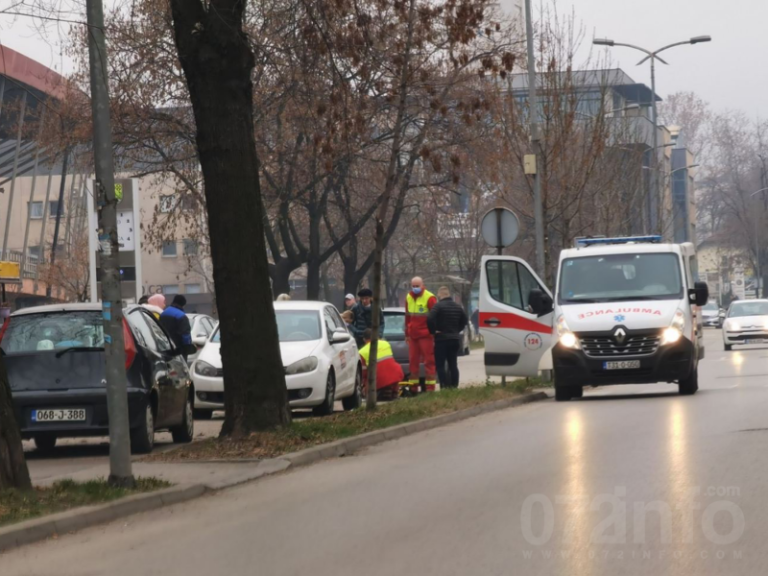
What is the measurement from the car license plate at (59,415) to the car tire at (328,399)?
16.9 ft

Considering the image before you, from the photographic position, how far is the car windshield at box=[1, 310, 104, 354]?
15383mm

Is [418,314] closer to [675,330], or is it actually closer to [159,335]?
[675,330]

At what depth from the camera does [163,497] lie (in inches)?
427

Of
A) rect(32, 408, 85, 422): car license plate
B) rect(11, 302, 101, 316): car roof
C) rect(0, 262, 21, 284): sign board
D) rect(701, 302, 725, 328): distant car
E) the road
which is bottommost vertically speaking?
the road

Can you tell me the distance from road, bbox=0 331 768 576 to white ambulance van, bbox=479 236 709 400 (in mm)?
5830

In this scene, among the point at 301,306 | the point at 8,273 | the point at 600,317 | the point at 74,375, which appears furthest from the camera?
the point at 8,273

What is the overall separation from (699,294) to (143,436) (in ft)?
30.6

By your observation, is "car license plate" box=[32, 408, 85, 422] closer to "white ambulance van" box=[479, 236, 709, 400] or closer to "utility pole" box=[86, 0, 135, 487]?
"utility pole" box=[86, 0, 135, 487]

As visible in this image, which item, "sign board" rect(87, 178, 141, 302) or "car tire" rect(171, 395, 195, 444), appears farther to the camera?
"car tire" rect(171, 395, 195, 444)

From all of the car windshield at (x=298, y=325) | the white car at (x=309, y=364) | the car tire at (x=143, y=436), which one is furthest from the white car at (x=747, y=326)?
the car tire at (x=143, y=436)

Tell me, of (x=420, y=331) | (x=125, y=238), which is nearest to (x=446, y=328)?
(x=420, y=331)

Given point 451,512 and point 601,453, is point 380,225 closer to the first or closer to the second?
point 601,453

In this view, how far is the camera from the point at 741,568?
7.12 metres

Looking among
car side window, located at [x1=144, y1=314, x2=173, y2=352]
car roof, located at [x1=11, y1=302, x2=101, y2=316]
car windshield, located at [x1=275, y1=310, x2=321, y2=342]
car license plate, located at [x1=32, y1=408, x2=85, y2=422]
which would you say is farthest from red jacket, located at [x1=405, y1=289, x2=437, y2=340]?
car license plate, located at [x1=32, y1=408, x2=85, y2=422]
